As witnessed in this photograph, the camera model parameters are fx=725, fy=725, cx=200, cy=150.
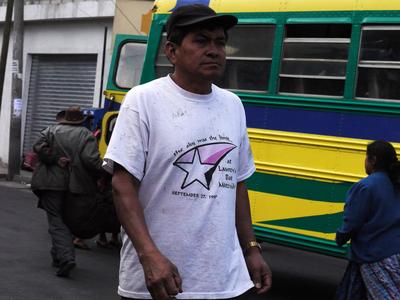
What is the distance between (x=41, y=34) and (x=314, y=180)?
14.9 meters

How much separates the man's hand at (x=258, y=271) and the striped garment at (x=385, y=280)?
2391 mm

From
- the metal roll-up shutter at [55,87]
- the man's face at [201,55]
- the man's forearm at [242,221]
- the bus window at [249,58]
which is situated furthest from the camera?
the metal roll-up shutter at [55,87]

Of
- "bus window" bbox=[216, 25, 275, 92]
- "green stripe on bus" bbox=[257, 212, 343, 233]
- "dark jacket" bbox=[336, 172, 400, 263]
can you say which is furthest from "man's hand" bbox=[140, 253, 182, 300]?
"bus window" bbox=[216, 25, 275, 92]

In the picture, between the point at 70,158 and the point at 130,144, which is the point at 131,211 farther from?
the point at 70,158

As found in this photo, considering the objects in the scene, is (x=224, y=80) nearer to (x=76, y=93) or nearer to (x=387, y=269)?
(x=387, y=269)

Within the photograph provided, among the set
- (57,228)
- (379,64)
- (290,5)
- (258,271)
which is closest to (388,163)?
(379,64)

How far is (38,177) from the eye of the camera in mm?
7465

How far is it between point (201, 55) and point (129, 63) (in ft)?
22.8

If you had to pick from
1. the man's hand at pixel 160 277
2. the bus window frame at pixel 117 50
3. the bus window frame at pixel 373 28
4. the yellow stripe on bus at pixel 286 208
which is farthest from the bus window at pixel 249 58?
the man's hand at pixel 160 277

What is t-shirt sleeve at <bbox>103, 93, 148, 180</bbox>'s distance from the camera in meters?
2.59

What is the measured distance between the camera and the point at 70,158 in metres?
7.71

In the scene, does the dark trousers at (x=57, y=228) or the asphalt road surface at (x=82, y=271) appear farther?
the dark trousers at (x=57, y=228)

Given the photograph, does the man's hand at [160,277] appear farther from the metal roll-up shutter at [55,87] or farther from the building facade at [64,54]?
the metal roll-up shutter at [55,87]

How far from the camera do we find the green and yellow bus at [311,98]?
643 cm
